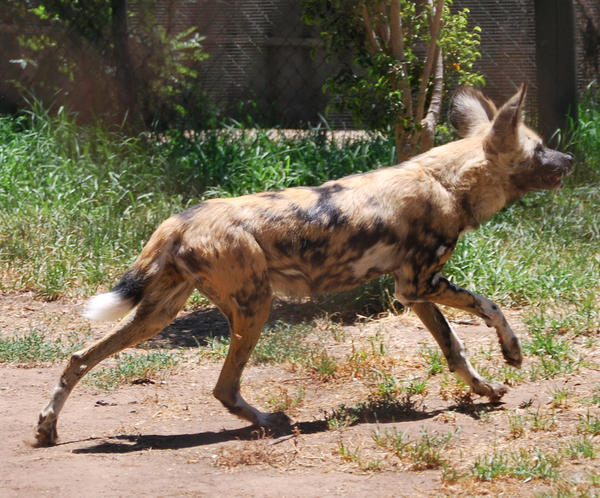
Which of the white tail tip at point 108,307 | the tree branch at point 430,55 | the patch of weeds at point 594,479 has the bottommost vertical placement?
the patch of weeds at point 594,479

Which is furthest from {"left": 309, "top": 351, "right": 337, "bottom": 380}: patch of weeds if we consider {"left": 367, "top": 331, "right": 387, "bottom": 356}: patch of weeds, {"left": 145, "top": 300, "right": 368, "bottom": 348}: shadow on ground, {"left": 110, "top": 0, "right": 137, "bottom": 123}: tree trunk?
{"left": 110, "top": 0, "right": 137, "bottom": 123}: tree trunk

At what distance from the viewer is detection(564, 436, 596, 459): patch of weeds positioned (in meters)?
3.40

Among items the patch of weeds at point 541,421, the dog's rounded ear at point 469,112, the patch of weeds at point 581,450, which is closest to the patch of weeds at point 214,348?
the dog's rounded ear at point 469,112

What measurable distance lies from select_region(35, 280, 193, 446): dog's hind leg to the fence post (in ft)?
15.3

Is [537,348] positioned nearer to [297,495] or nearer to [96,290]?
[297,495]

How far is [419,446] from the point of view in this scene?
3.56m

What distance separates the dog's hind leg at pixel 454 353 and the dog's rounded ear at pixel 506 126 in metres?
0.90

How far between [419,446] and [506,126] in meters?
1.79

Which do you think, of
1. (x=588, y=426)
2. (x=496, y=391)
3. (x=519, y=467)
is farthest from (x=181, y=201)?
(x=519, y=467)

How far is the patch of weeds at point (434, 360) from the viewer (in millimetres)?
4781

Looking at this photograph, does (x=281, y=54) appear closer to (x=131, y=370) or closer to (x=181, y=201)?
(x=181, y=201)

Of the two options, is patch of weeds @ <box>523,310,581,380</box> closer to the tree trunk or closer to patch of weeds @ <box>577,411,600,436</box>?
patch of weeds @ <box>577,411,600,436</box>

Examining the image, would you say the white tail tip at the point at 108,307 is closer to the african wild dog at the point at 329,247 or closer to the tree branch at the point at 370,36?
the african wild dog at the point at 329,247

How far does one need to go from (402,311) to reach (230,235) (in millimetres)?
2068
